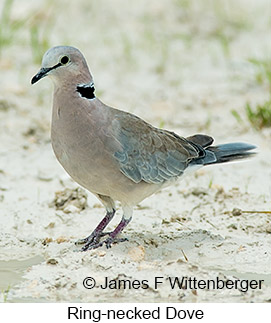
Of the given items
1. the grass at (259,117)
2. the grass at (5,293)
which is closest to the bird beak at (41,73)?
the grass at (5,293)

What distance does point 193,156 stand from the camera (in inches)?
197

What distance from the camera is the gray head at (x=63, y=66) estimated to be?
169 inches

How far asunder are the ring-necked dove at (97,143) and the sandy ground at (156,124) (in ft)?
1.12

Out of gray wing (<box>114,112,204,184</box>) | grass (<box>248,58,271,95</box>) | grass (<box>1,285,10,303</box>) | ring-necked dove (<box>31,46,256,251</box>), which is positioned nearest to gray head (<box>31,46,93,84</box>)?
ring-necked dove (<box>31,46,256,251</box>)

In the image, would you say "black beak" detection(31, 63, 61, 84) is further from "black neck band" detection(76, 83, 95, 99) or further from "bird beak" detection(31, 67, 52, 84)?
"black neck band" detection(76, 83, 95, 99)

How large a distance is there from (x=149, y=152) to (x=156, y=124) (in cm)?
256

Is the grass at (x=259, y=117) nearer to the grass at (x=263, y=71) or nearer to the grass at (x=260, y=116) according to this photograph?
the grass at (x=260, y=116)

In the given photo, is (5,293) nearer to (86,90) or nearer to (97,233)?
(97,233)

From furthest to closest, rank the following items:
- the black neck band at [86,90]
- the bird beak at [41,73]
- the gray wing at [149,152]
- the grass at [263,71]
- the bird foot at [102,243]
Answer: the grass at [263,71], the bird foot at [102,243], the gray wing at [149,152], the black neck band at [86,90], the bird beak at [41,73]

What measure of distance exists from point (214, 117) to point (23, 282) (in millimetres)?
3578

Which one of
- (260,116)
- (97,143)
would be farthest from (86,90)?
(260,116)

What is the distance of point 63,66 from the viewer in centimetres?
432

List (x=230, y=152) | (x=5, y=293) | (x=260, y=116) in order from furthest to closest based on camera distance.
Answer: (x=260, y=116) → (x=230, y=152) → (x=5, y=293)

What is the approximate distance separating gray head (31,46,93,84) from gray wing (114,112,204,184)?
36 cm
